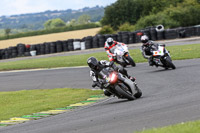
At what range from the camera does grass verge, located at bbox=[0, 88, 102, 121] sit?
40.4 ft

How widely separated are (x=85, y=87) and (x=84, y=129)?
29.4 feet

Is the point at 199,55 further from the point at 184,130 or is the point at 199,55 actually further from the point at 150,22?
Answer: the point at 150,22

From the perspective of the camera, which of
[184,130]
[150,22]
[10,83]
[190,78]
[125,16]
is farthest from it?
[125,16]

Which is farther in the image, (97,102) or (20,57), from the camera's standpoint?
(20,57)

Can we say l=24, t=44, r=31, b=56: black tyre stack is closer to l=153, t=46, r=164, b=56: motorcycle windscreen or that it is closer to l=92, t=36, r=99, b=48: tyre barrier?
l=92, t=36, r=99, b=48: tyre barrier

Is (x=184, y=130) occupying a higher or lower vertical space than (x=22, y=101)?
higher

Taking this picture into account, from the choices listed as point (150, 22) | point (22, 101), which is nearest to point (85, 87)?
point (22, 101)

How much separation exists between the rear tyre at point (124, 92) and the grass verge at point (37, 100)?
2228mm

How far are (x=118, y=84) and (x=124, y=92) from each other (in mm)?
257

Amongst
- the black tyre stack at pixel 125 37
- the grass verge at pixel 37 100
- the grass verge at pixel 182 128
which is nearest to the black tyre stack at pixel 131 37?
the black tyre stack at pixel 125 37

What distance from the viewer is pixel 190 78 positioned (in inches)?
551

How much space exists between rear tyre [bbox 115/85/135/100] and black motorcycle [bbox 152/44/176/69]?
239 inches

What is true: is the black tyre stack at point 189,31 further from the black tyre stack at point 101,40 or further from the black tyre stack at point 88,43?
the black tyre stack at point 88,43

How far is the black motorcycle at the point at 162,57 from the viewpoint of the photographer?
16922mm
